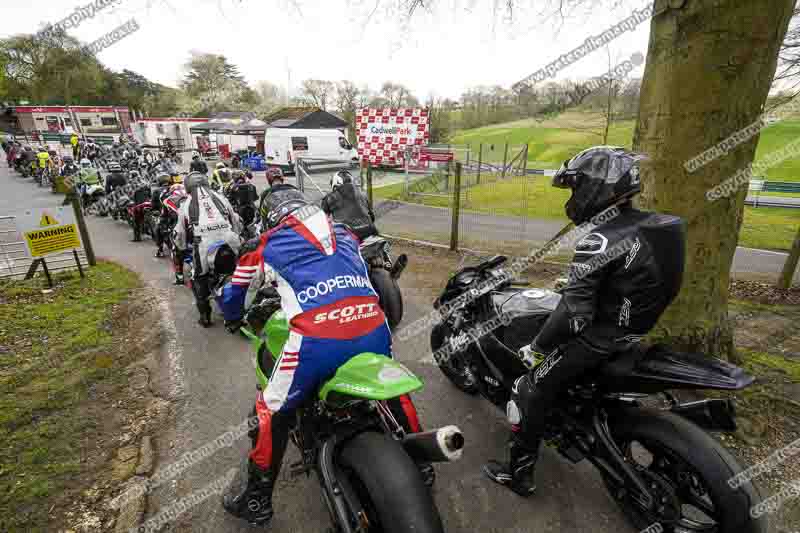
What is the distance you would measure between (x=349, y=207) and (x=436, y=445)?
3681mm

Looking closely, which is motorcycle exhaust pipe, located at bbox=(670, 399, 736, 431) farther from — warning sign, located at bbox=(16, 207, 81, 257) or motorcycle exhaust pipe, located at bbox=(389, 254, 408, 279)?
warning sign, located at bbox=(16, 207, 81, 257)

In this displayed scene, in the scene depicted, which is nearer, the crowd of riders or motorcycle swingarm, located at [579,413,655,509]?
the crowd of riders

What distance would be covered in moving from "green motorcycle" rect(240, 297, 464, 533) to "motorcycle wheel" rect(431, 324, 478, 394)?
1535mm

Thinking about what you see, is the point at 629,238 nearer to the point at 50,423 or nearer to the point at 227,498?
the point at 227,498

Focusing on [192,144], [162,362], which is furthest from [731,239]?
[192,144]

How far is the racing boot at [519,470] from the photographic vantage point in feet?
8.04

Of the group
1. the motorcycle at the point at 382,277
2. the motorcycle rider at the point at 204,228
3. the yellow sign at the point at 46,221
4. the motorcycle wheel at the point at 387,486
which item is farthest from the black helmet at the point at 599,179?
the yellow sign at the point at 46,221

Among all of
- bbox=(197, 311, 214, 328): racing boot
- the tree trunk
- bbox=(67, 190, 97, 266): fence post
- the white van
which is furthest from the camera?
the white van

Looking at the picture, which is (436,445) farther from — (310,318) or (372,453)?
(310,318)

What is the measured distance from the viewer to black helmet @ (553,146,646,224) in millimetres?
→ 1979

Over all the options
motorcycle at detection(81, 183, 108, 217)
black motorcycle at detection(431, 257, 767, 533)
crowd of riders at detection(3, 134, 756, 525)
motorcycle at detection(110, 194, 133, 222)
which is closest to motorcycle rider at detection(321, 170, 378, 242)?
crowd of riders at detection(3, 134, 756, 525)

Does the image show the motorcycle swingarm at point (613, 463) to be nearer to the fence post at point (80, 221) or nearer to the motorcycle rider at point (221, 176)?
the fence post at point (80, 221)

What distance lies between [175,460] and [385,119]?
904 inches

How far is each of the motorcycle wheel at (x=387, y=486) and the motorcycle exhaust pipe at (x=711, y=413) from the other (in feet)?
4.54
